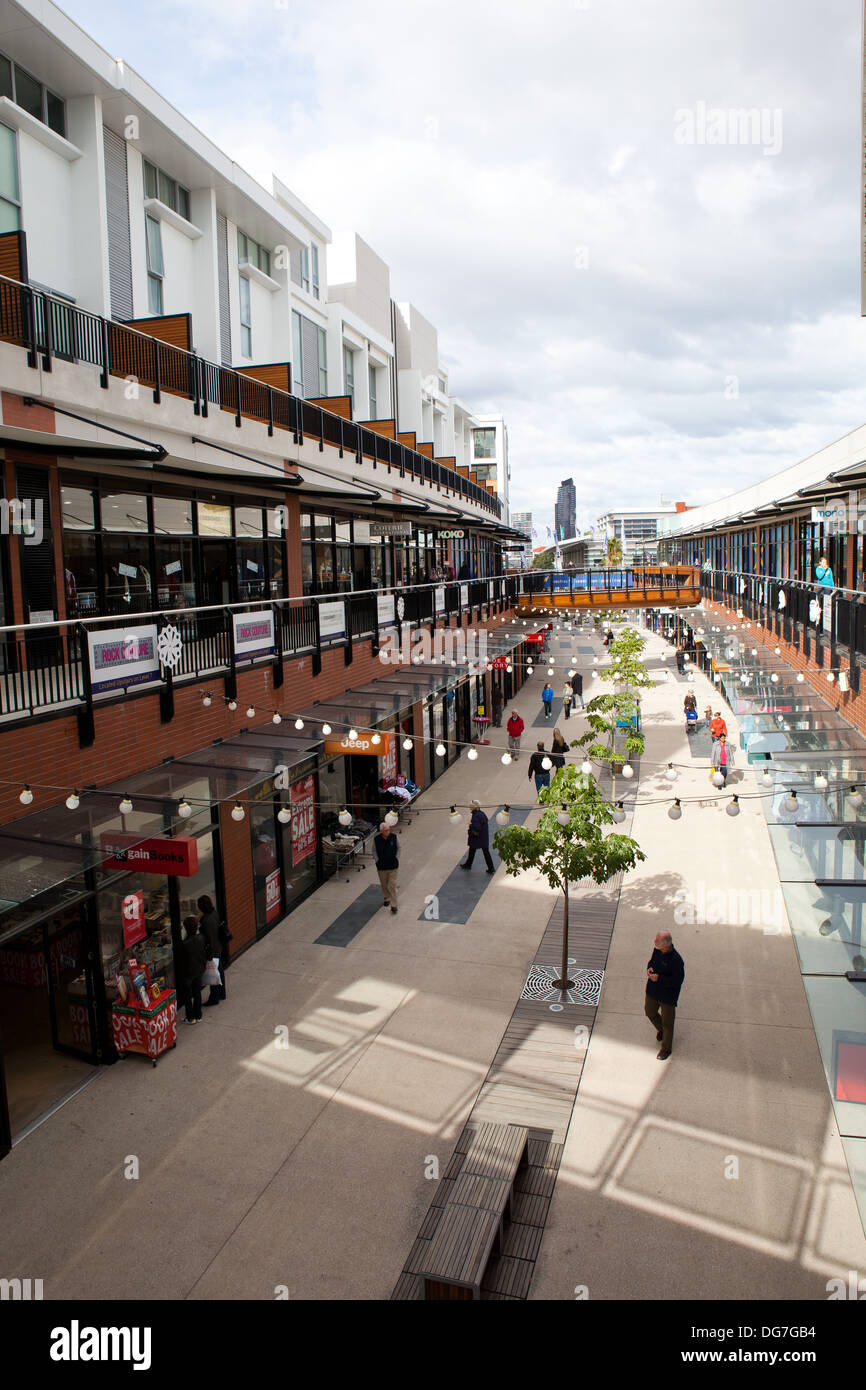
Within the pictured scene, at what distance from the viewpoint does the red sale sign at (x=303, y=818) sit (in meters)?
14.1

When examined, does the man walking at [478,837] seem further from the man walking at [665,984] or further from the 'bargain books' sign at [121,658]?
the 'bargain books' sign at [121,658]

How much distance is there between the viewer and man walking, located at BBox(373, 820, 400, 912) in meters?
13.2

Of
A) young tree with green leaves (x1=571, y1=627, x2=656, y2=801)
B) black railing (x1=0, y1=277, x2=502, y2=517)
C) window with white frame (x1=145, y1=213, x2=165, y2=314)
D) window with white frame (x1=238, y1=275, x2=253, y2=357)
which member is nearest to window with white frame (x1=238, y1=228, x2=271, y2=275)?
window with white frame (x1=238, y1=275, x2=253, y2=357)

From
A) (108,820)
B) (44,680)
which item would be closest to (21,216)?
(44,680)

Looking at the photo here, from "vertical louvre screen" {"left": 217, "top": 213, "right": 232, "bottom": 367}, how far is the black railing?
1921mm

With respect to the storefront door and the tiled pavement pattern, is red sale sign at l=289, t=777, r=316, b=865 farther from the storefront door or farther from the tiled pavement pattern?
the storefront door

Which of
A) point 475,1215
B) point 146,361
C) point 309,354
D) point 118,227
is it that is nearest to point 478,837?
point 475,1215

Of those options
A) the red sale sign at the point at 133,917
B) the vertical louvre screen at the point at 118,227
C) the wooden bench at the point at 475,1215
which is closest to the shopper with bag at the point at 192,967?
the red sale sign at the point at 133,917

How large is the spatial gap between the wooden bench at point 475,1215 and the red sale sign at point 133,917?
464cm

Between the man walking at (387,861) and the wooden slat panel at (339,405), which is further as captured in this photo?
the wooden slat panel at (339,405)

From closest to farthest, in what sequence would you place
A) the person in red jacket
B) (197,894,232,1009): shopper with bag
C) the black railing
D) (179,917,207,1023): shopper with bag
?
the black railing, (179,917,207,1023): shopper with bag, (197,894,232,1009): shopper with bag, the person in red jacket

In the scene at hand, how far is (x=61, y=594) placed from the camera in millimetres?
10367
